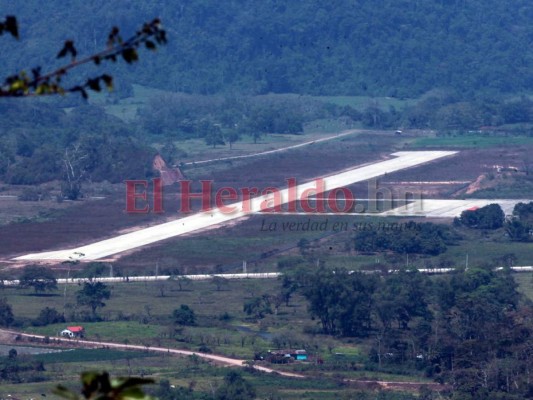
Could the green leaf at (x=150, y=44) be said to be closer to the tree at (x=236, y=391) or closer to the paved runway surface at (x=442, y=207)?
the tree at (x=236, y=391)

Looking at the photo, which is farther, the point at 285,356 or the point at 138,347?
the point at 138,347

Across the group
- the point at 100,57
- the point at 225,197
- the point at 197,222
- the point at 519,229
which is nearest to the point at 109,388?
the point at 100,57

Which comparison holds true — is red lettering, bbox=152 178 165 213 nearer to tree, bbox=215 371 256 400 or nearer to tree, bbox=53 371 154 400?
tree, bbox=215 371 256 400

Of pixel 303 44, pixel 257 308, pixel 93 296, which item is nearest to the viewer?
pixel 257 308

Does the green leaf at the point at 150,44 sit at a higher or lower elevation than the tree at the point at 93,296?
higher

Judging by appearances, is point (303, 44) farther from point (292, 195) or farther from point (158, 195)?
point (292, 195)

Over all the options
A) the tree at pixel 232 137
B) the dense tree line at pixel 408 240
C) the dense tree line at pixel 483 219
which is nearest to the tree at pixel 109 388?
the dense tree line at pixel 408 240
